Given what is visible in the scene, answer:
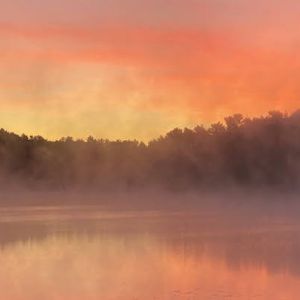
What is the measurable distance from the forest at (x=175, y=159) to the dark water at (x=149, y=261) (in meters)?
20.8

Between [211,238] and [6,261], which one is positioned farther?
[211,238]

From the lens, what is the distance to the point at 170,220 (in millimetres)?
23094

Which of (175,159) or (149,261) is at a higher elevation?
(175,159)

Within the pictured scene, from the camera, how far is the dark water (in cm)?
1074

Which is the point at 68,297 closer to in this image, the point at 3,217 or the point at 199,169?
the point at 3,217

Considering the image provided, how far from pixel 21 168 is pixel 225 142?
1166 cm

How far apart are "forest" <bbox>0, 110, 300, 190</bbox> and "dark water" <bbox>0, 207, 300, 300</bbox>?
20825 mm

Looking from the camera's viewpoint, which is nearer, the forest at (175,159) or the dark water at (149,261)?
the dark water at (149,261)

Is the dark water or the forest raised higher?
the forest

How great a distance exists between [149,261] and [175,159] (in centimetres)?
3103

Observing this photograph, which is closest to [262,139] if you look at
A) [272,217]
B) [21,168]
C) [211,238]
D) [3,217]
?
[21,168]

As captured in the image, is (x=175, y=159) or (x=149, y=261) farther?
(x=175, y=159)

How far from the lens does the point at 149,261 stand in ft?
44.4

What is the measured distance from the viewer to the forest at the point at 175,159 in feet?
→ 138
